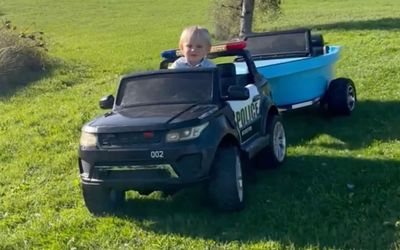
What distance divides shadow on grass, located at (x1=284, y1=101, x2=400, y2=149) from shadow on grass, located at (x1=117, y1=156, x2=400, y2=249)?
111 cm

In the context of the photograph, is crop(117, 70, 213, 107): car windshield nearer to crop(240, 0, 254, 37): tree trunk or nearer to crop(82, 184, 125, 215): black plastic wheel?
crop(82, 184, 125, 215): black plastic wheel

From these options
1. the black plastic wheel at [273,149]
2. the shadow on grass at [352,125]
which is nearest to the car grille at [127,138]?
the black plastic wheel at [273,149]

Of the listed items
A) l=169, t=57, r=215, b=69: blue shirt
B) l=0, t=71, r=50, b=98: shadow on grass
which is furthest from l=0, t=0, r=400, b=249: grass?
l=169, t=57, r=215, b=69: blue shirt

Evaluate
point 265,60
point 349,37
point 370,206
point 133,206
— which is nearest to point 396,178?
point 370,206

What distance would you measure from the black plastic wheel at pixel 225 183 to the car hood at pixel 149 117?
0.40 m

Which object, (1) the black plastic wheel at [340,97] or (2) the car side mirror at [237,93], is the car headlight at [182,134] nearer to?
(2) the car side mirror at [237,93]

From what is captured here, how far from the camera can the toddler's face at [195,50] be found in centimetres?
664

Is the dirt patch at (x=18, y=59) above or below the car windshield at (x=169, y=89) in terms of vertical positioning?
below

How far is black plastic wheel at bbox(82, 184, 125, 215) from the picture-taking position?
5.93 m

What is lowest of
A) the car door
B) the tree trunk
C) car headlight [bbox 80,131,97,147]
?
the tree trunk

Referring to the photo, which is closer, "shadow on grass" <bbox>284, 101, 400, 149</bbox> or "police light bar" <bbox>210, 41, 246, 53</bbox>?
"police light bar" <bbox>210, 41, 246, 53</bbox>

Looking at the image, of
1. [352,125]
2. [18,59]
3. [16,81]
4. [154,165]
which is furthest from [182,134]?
[18,59]

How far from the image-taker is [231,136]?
6.05 meters

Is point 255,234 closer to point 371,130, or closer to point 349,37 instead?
point 371,130
